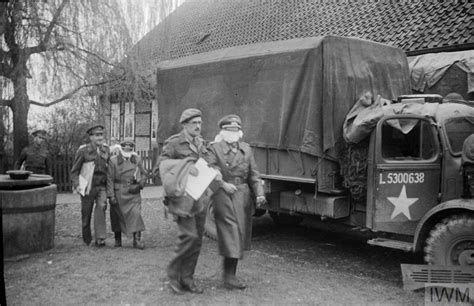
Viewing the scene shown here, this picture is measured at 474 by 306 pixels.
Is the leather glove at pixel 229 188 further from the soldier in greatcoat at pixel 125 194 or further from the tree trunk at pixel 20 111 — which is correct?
the tree trunk at pixel 20 111

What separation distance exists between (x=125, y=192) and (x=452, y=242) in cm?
447

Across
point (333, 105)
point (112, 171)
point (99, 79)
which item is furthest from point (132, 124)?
point (333, 105)

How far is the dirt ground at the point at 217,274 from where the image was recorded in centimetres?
503

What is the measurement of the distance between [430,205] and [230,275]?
248 cm

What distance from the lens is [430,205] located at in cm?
576

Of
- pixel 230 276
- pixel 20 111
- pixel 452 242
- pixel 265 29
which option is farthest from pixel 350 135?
pixel 265 29

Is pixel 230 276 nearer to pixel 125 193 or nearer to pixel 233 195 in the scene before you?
pixel 233 195

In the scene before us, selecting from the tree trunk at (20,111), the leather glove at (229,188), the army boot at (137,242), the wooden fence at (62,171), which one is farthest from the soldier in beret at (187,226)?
the wooden fence at (62,171)

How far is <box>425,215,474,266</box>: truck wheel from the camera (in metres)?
5.09

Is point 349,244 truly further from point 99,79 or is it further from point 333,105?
point 99,79

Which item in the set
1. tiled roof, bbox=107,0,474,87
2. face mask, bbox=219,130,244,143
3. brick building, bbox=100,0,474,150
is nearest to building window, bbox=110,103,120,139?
brick building, bbox=100,0,474,150

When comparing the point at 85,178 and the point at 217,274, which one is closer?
the point at 217,274

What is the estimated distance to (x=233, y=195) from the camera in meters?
5.32

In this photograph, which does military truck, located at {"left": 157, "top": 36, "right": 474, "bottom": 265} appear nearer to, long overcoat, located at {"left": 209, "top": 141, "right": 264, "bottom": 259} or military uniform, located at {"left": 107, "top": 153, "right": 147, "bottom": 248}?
long overcoat, located at {"left": 209, "top": 141, "right": 264, "bottom": 259}
